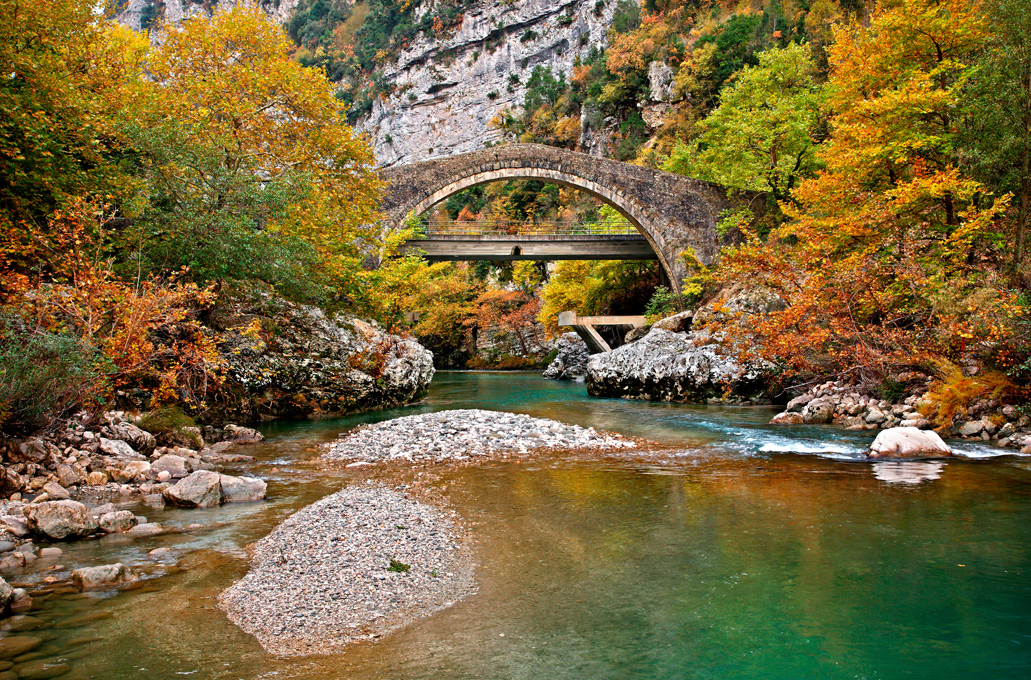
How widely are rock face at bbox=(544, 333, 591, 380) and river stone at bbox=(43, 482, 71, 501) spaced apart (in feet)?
86.7

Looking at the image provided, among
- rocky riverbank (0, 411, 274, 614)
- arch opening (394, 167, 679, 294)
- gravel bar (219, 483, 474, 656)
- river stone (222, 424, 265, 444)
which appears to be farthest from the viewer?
arch opening (394, 167, 679, 294)

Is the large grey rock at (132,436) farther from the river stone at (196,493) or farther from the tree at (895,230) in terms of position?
the tree at (895,230)

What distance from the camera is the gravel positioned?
10.2m

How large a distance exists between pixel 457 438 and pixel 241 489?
14.6 ft

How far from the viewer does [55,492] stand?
6.89 m

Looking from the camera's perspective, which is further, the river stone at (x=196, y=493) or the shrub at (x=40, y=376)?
the shrub at (x=40, y=376)

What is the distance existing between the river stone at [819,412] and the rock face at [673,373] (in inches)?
153

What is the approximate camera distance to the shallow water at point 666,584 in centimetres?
361

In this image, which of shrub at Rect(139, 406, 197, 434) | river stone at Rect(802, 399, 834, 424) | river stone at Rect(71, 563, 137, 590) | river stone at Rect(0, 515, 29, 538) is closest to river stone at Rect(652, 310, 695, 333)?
river stone at Rect(802, 399, 834, 424)

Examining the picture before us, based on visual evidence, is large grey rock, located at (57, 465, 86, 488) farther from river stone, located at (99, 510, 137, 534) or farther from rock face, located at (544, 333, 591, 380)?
rock face, located at (544, 333, 591, 380)

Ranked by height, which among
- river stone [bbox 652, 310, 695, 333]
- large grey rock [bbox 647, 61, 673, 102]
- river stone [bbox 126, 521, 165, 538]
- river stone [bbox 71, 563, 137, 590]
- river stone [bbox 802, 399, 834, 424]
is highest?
large grey rock [bbox 647, 61, 673, 102]

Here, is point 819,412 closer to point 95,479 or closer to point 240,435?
point 240,435

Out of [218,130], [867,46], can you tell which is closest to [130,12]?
[218,130]

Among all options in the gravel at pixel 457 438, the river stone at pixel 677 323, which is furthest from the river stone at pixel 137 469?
the river stone at pixel 677 323
